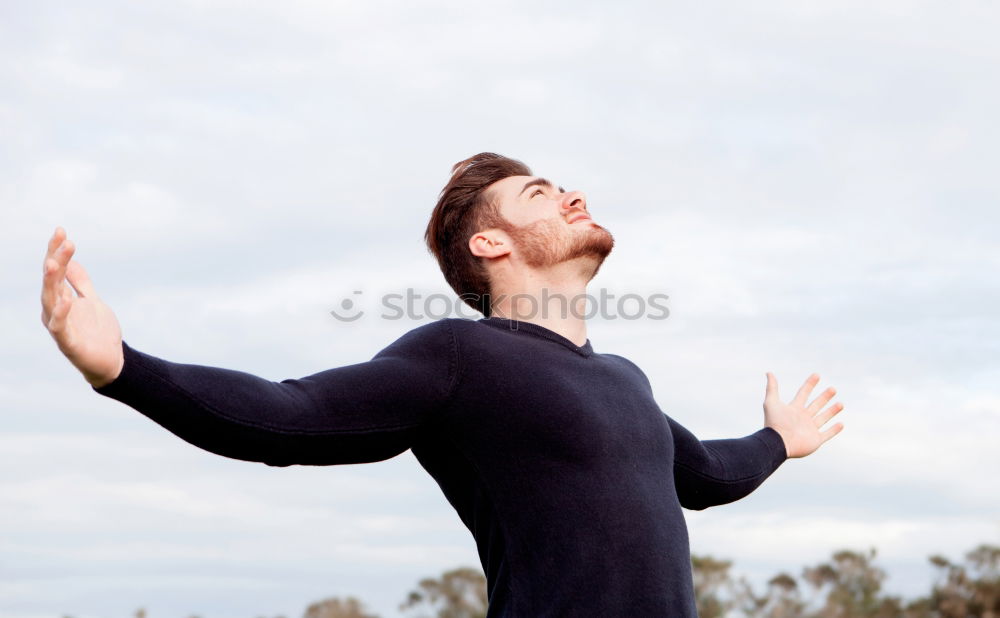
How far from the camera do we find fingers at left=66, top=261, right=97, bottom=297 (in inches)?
118

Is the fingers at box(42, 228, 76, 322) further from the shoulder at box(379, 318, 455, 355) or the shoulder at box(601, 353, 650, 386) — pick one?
the shoulder at box(601, 353, 650, 386)

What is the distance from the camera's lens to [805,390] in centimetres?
543

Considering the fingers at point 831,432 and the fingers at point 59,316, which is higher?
Result: the fingers at point 831,432

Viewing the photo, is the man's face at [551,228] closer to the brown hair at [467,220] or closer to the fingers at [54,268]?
the brown hair at [467,220]

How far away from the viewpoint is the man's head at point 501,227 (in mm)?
4238

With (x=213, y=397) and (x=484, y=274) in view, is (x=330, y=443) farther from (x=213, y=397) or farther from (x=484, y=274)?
(x=484, y=274)

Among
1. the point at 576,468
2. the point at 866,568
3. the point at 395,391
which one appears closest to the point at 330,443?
the point at 395,391

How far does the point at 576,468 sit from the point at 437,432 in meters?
0.51

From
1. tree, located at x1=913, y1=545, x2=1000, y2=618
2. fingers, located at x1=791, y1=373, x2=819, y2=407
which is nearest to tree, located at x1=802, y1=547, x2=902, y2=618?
tree, located at x1=913, y1=545, x2=1000, y2=618

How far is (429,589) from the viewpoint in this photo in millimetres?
20906

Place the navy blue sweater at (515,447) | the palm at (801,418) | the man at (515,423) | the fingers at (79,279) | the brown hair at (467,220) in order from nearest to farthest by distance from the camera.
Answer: the fingers at (79,279) → the man at (515,423) → the navy blue sweater at (515,447) → the brown hair at (467,220) → the palm at (801,418)

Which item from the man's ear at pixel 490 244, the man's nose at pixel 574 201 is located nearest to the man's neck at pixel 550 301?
the man's ear at pixel 490 244

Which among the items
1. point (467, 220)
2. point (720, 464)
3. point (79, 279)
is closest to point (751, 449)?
point (720, 464)

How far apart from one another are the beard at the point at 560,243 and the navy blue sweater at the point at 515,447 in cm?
41
